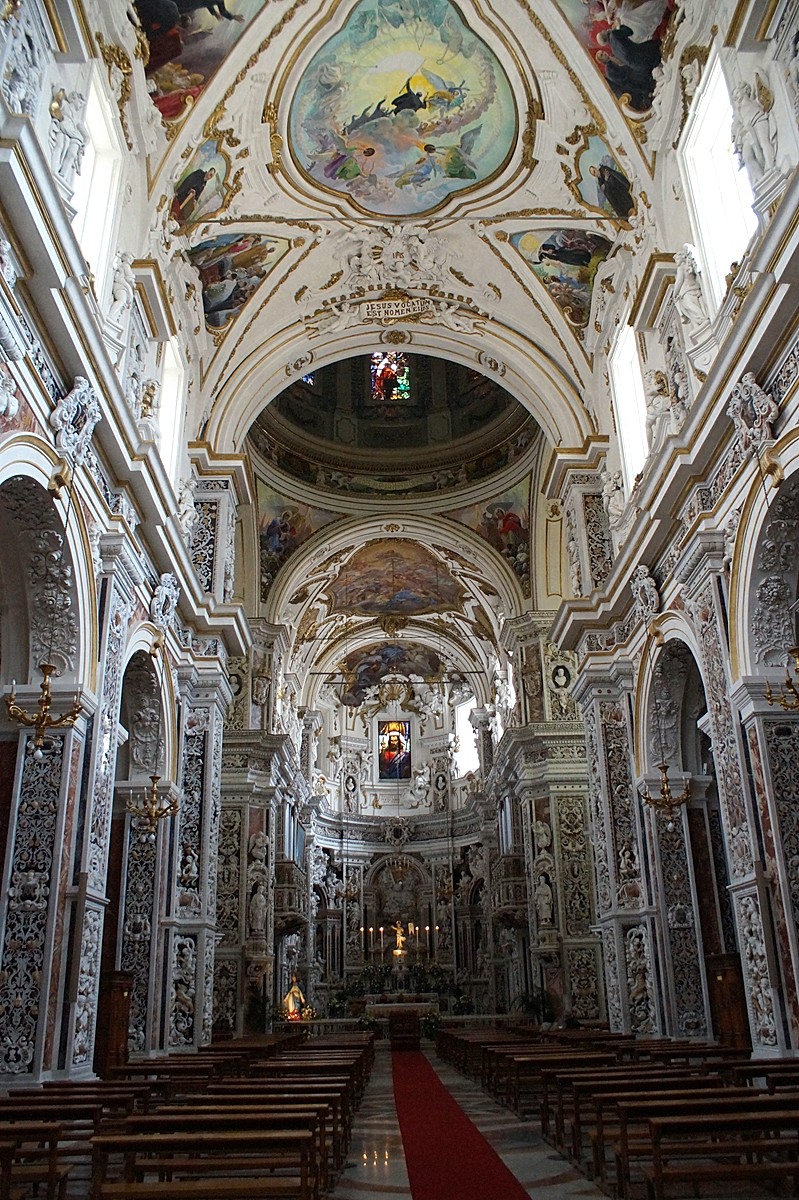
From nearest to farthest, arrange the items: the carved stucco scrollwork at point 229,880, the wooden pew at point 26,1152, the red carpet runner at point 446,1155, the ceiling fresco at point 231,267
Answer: the wooden pew at point 26,1152 < the red carpet runner at point 446,1155 < the ceiling fresco at point 231,267 < the carved stucco scrollwork at point 229,880

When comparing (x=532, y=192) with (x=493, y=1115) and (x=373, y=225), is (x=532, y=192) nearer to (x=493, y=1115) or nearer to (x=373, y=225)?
(x=373, y=225)

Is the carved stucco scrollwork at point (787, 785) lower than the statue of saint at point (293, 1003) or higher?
higher

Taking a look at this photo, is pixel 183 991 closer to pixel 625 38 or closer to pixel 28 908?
pixel 28 908

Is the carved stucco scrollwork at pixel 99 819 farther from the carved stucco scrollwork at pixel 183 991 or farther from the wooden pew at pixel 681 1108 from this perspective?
the wooden pew at pixel 681 1108

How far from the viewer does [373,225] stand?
15969 mm

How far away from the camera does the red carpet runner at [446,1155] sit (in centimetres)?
625

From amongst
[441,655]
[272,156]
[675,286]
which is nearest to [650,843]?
[675,286]

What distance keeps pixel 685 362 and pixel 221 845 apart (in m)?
15.4

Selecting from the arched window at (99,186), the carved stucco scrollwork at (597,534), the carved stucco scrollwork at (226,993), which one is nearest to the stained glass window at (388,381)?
the carved stucco scrollwork at (597,534)

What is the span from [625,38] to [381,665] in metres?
28.6

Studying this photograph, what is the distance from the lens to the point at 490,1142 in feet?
27.3

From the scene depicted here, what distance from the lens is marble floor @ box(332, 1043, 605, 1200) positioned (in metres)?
6.39

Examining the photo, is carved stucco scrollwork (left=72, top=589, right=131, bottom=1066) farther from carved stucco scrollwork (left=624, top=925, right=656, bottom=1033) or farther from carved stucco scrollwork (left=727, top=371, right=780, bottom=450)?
carved stucco scrollwork (left=624, top=925, right=656, bottom=1033)

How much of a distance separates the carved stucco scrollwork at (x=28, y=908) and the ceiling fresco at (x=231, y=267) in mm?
8631
